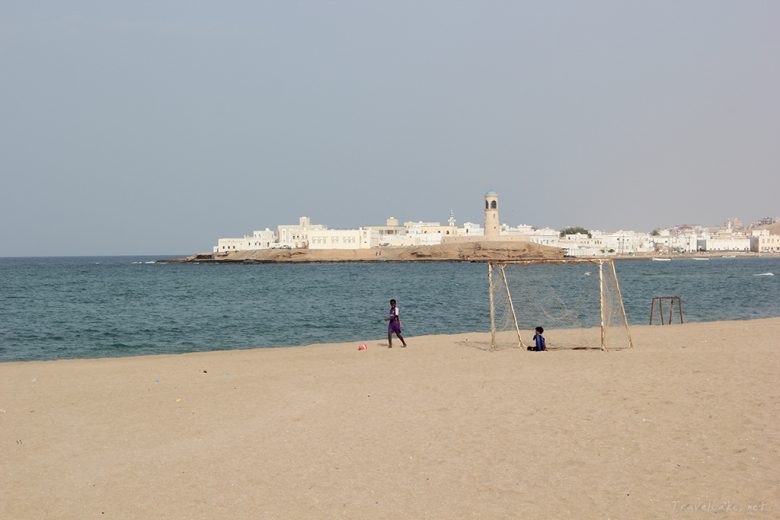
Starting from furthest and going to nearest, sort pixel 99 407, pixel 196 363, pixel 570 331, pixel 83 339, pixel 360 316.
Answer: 1. pixel 360 316
2. pixel 83 339
3. pixel 570 331
4. pixel 196 363
5. pixel 99 407

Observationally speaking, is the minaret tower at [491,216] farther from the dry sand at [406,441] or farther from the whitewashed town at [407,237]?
the dry sand at [406,441]

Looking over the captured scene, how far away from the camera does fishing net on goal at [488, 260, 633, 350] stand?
19344mm

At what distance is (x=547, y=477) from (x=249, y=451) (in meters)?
3.83

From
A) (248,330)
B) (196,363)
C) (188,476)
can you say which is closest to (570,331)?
(196,363)

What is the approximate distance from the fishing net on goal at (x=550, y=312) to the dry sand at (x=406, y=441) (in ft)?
10.2

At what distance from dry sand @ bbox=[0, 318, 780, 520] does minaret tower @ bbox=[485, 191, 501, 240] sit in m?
148

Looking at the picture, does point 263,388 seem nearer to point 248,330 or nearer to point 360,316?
point 248,330

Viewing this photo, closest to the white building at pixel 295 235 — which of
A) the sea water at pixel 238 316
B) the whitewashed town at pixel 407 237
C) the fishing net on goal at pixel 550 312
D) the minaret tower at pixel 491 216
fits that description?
the whitewashed town at pixel 407 237

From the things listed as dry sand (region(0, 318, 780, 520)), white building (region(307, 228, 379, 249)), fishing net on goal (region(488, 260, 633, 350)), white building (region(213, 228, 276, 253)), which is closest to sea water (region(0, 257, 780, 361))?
fishing net on goal (region(488, 260, 633, 350))

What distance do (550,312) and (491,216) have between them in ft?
454

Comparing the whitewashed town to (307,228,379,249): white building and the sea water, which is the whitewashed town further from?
the sea water

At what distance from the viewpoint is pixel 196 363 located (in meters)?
18.7

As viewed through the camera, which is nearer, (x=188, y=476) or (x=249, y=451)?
(x=188, y=476)

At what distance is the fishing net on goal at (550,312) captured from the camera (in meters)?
19.3
